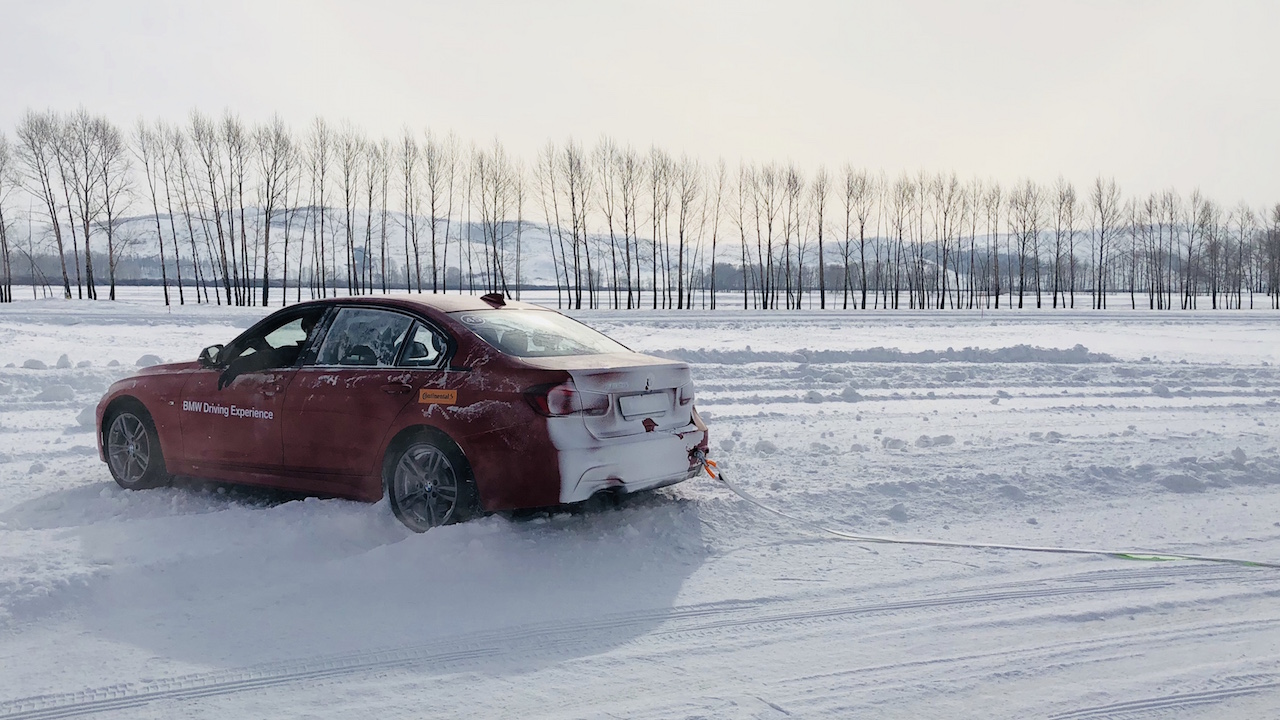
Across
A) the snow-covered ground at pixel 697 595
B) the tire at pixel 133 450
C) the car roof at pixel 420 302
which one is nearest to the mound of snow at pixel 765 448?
the snow-covered ground at pixel 697 595

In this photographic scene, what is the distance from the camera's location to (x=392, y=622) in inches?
158

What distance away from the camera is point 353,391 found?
5504 mm

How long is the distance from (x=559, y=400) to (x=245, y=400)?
8.22 feet

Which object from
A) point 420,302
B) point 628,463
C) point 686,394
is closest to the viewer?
point 628,463

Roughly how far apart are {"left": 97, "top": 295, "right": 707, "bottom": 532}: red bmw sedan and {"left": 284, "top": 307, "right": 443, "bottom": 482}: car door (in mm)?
10

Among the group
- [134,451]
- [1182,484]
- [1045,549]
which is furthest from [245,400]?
[1182,484]

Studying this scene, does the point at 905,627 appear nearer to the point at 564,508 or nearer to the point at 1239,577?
the point at 1239,577

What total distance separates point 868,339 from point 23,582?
21.8 meters

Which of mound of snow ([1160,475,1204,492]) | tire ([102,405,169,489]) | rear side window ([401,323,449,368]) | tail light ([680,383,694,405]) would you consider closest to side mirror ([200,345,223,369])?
tire ([102,405,169,489])

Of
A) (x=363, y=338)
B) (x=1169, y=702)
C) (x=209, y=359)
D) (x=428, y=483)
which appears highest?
(x=363, y=338)

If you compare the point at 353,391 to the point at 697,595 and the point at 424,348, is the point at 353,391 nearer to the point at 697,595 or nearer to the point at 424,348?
the point at 424,348

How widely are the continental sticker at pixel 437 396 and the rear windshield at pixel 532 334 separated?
40 cm

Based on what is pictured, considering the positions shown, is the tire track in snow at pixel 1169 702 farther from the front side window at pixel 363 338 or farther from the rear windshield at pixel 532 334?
the front side window at pixel 363 338

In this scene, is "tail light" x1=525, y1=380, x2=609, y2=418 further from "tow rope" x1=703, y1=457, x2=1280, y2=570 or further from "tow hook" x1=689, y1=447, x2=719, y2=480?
"tow rope" x1=703, y1=457, x2=1280, y2=570
